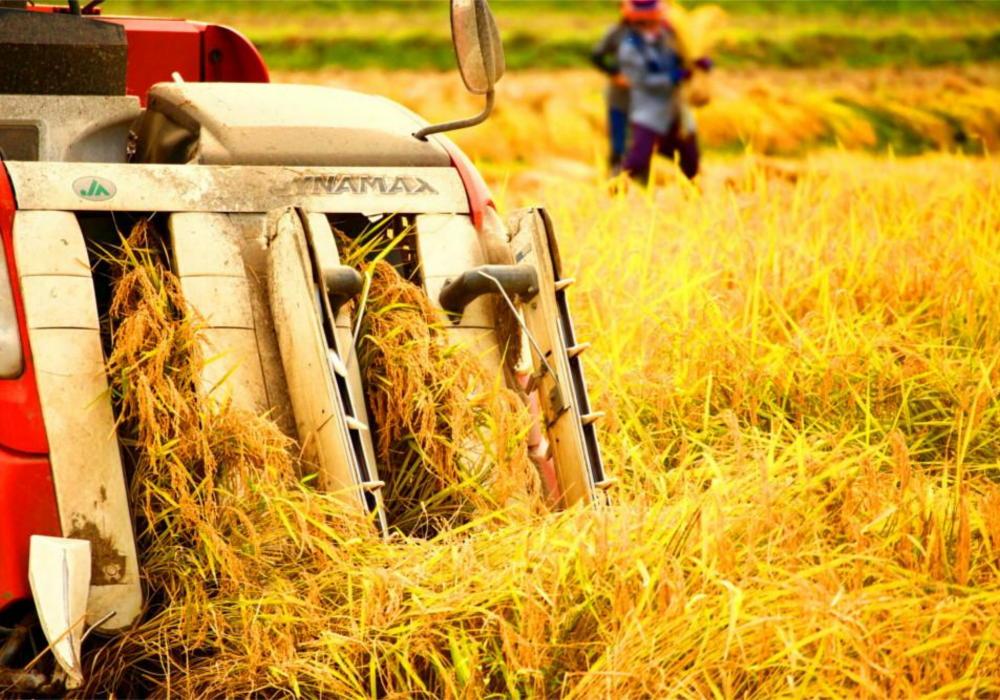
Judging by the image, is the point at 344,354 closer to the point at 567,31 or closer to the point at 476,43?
the point at 476,43

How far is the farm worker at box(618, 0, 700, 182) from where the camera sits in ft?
32.0

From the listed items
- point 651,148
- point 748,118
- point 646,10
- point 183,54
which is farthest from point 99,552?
point 748,118

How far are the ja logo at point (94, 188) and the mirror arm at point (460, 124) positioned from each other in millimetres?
688

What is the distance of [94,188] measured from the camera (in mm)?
3033

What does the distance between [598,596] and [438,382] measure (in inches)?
24.7

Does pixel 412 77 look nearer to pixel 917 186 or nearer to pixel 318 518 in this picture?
pixel 917 186

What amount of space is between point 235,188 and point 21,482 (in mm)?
751

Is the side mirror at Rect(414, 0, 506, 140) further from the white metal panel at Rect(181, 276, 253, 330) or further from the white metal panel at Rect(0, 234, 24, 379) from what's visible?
the white metal panel at Rect(0, 234, 24, 379)

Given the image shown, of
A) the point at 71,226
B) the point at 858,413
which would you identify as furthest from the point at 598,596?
the point at 858,413

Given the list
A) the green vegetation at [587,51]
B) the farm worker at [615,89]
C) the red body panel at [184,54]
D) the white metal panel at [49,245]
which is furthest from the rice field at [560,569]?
the green vegetation at [587,51]

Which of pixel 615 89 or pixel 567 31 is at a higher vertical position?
pixel 567 31

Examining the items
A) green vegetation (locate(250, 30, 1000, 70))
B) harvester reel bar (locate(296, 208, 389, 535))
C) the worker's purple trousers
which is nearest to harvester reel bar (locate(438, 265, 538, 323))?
harvester reel bar (locate(296, 208, 389, 535))

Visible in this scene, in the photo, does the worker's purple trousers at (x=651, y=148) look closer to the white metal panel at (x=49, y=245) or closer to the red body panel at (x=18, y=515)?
the white metal panel at (x=49, y=245)

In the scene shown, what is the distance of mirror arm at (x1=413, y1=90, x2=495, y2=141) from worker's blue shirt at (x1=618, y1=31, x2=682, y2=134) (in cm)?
644
